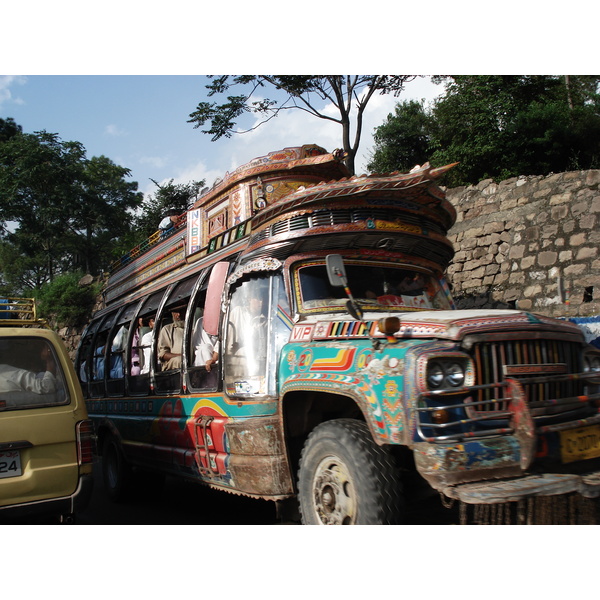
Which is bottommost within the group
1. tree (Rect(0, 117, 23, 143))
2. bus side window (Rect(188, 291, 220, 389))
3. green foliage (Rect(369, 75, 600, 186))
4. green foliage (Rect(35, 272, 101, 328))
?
bus side window (Rect(188, 291, 220, 389))

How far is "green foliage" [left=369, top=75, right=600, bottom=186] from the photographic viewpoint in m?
15.4

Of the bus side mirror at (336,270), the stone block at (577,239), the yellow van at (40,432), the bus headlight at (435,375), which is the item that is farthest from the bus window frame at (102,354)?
the stone block at (577,239)

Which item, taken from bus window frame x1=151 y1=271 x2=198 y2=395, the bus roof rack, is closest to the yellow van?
the bus roof rack

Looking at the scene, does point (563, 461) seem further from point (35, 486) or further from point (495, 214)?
point (495, 214)

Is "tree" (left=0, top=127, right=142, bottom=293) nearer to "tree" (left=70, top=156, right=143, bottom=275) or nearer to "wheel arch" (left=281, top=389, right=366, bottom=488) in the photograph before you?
"tree" (left=70, top=156, right=143, bottom=275)

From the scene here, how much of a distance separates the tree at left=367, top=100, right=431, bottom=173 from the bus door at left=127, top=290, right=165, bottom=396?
15.8 metres

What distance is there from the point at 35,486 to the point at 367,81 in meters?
16.3

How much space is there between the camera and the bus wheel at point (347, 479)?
330cm

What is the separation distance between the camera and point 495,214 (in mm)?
11602

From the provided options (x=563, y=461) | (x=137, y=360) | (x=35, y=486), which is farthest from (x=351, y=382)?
(x=137, y=360)

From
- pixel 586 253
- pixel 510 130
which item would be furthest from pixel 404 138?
pixel 586 253

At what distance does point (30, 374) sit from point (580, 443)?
411 cm

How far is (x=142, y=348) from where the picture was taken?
7055 millimetres

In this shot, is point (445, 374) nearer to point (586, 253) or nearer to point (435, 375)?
point (435, 375)
